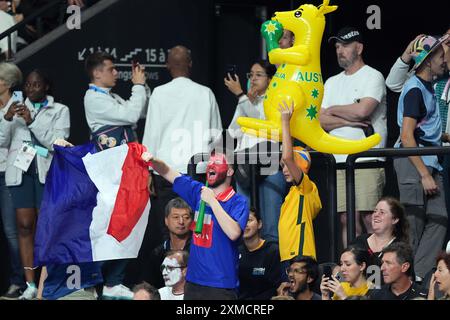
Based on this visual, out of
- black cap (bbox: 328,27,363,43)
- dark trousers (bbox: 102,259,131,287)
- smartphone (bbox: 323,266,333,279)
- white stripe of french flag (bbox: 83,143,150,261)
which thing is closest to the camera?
smartphone (bbox: 323,266,333,279)

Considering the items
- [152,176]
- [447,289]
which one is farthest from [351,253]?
[152,176]

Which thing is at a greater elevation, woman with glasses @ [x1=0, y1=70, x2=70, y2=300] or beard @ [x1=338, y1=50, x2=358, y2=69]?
beard @ [x1=338, y1=50, x2=358, y2=69]

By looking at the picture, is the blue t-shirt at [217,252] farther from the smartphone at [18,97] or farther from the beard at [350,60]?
the smartphone at [18,97]

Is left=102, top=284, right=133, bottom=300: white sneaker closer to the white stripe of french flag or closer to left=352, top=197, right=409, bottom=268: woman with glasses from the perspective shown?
the white stripe of french flag

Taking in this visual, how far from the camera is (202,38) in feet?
45.7

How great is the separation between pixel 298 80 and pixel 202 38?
3791 millimetres

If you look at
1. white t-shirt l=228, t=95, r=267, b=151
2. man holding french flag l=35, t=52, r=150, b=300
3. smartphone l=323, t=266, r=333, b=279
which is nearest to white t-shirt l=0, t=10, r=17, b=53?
white t-shirt l=228, t=95, r=267, b=151

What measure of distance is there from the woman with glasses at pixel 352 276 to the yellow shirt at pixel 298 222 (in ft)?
1.29

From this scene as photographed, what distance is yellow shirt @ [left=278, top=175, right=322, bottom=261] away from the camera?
34.9 feet

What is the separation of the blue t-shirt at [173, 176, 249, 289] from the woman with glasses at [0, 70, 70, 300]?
7.85 ft

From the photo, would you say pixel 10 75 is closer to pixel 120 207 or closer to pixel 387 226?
pixel 120 207

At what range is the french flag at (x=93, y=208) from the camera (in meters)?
10.8

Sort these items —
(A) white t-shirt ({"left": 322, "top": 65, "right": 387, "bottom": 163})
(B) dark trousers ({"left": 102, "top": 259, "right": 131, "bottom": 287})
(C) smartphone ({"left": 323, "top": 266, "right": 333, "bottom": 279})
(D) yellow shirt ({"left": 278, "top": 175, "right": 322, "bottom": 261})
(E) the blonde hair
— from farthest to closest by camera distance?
(E) the blonde hair
(A) white t-shirt ({"left": 322, "top": 65, "right": 387, "bottom": 163})
(B) dark trousers ({"left": 102, "top": 259, "right": 131, "bottom": 287})
(D) yellow shirt ({"left": 278, "top": 175, "right": 322, "bottom": 261})
(C) smartphone ({"left": 323, "top": 266, "right": 333, "bottom": 279})

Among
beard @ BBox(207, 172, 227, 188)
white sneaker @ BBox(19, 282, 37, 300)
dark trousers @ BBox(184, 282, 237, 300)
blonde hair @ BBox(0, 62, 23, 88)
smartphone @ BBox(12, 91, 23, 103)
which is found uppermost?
blonde hair @ BBox(0, 62, 23, 88)
